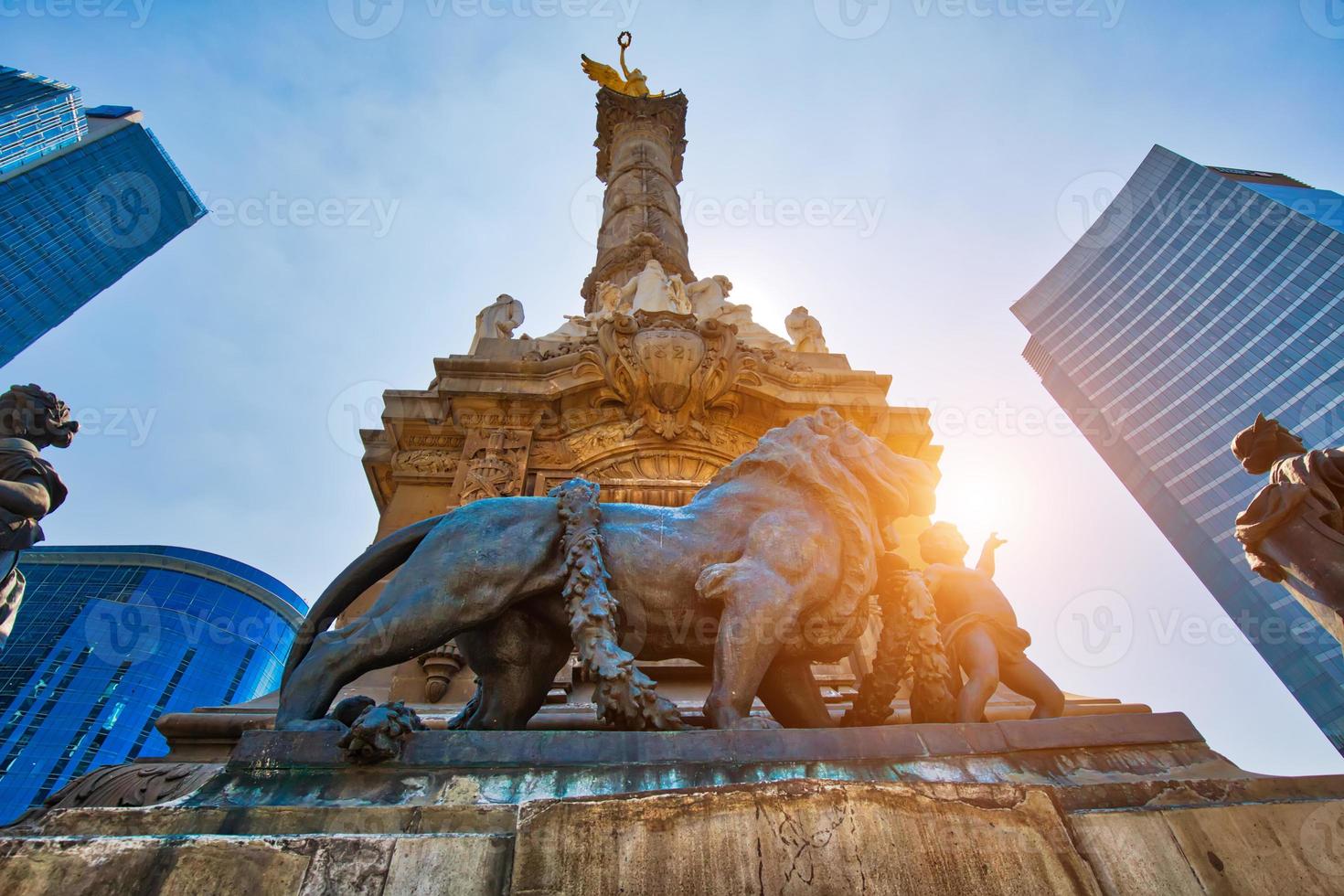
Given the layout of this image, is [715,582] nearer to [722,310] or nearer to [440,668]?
[440,668]

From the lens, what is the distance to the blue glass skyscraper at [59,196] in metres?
58.4

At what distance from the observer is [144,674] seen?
44.9 metres

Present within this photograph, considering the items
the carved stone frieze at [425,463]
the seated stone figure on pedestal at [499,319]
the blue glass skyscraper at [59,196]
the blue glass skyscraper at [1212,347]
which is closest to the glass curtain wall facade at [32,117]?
the blue glass skyscraper at [59,196]

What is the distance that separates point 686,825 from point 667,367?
6.02 meters

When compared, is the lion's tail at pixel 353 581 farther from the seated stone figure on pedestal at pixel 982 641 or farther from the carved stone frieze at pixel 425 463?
the carved stone frieze at pixel 425 463

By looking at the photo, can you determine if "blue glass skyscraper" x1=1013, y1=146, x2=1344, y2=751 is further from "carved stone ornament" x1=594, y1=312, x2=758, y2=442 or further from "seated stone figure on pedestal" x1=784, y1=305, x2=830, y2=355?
"carved stone ornament" x1=594, y1=312, x2=758, y2=442

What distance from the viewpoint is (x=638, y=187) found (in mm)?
15977

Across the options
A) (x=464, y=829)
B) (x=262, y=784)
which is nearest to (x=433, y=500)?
(x=262, y=784)

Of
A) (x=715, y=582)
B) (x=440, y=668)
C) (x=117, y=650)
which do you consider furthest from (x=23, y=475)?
(x=117, y=650)

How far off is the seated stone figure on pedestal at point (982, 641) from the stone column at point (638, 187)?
30.6 feet

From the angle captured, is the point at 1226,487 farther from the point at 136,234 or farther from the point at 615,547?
the point at 136,234

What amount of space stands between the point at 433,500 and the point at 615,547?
178 inches

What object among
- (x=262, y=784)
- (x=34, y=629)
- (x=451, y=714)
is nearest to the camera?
(x=262, y=784)

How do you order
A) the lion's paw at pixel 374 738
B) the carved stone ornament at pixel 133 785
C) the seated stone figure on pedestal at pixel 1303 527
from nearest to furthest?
the lion's paw at pixel 374 738, the carved stone ornament at pixel 133 785, the seated stone figure on pedestal at pixel 1303 527
